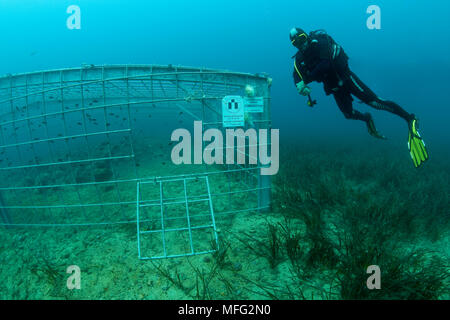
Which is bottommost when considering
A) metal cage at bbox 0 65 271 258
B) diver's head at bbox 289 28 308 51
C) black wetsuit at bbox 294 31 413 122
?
metal cage at bbox 0 65 271 258

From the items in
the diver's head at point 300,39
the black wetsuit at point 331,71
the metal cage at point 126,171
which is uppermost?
the diver's head at point 300,39

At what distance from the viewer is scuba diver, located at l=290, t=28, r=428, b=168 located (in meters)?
3.83

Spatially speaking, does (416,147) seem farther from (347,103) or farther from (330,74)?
(330,74)

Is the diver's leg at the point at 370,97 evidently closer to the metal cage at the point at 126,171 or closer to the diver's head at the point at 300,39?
the diver's head at the point at 300,39

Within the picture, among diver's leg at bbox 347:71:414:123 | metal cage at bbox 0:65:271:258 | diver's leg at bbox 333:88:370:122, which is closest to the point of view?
metal cage at bbox 0:65:271:258

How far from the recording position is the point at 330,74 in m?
4.13

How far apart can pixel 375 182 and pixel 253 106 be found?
14.1 feet

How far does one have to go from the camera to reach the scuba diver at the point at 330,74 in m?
3.83

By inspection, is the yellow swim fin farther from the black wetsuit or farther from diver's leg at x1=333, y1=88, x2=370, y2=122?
diver's leg at x1=333, y1=88, x2=370, y2=122

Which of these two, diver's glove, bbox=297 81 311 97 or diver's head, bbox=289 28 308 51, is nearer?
diver's glove, bbox=297 81 311 97

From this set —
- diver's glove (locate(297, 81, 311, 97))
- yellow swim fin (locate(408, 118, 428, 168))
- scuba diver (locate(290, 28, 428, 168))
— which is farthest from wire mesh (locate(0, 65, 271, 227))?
yellow swim fin (locate(408, 118, 428, 168))

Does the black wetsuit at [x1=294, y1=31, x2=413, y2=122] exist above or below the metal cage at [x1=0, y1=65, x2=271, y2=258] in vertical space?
above

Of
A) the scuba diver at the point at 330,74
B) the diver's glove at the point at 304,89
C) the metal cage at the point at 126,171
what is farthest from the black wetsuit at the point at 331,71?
the metal cage at the point at 126,171
